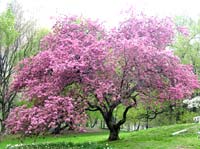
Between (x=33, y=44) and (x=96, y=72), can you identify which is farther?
(x=33, y=44)

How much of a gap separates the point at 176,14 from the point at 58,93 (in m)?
28.7

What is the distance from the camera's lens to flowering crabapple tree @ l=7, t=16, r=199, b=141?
1331 centimetres

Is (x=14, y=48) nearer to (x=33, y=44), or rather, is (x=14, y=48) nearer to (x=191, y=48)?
(x=33, y=44)

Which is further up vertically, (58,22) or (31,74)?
(58,22)

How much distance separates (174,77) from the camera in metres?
15.3

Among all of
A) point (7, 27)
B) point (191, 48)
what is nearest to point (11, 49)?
point (7, 27)

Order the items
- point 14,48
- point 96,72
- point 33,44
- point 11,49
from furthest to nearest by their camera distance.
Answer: point 33,44 < point 14,48 < point 11,49 < point 96,72

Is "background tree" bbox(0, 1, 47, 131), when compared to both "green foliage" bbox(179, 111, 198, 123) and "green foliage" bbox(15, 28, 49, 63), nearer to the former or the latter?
"green foliage" bbox(15, 28, 49, 63)

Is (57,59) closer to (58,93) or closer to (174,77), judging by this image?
(58,93)

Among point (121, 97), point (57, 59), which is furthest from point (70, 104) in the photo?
point (121, 97)

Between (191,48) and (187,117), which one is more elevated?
(191,48)

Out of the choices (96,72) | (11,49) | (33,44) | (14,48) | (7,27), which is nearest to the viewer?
(96,72)

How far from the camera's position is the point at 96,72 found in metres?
14.3

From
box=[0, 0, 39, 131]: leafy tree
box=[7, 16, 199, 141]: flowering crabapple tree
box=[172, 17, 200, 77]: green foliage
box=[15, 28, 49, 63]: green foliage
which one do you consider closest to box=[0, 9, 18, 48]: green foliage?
box=[0, 0, 39, 131]: leafy tree
